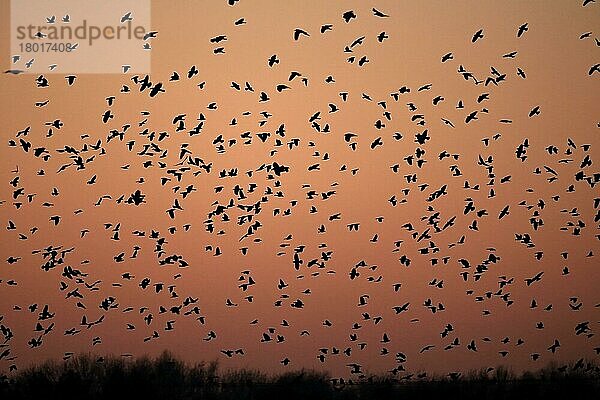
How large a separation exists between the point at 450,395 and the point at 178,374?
790cm

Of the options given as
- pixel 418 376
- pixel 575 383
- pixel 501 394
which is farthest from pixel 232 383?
pixel 575 383

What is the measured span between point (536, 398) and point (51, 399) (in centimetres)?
1366

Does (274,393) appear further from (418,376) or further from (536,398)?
(536,398)

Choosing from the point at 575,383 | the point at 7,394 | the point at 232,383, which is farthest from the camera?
the point at 575,383

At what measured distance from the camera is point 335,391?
2802cm

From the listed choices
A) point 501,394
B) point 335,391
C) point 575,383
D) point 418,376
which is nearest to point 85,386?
point 335,391

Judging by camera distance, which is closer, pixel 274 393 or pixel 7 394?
pixel 7 394

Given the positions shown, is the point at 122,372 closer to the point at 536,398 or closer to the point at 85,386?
the point at 85,386

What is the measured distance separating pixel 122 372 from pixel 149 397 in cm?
147

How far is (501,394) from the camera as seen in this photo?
96.3 ft

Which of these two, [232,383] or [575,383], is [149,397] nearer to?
[232,383]

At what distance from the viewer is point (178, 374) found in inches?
1139

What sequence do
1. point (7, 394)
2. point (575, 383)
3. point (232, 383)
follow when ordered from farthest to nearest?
point (575, 383) < point (232, 383) < point (7, 394)

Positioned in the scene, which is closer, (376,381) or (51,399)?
(51,399)
